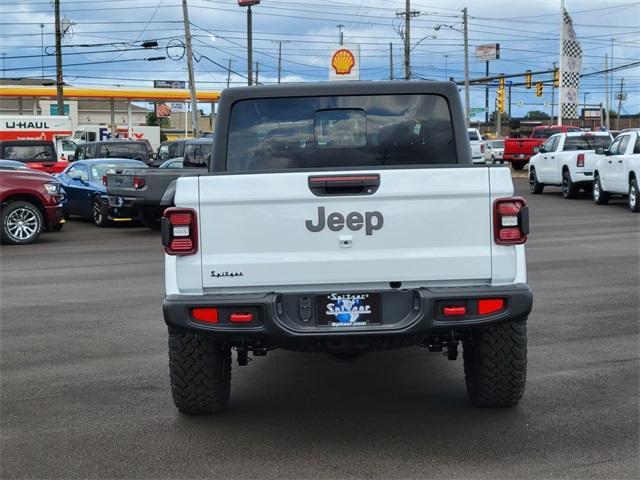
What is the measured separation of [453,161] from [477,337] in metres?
1.30

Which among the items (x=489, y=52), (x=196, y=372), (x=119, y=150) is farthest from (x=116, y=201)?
(x=489, y=52)

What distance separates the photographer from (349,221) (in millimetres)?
5176

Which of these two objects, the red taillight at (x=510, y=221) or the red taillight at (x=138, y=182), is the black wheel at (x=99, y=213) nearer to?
the red taillight at (x=138, y=182)

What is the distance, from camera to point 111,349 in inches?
313

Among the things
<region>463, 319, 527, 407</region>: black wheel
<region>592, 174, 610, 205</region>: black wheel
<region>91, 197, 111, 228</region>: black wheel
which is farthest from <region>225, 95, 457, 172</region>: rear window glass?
<region>592, 174, 610, 205</region>: black wheel

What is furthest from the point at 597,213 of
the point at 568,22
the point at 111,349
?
the point at 568,22

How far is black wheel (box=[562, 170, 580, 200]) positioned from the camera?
2603 cm

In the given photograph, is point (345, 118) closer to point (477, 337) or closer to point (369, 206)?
point (369, 206)

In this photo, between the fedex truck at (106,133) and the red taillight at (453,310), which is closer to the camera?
the red taillight at (453,310)

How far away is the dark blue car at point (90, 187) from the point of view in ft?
66.1

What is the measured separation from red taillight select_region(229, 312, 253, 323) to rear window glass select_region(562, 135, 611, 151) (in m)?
22.6

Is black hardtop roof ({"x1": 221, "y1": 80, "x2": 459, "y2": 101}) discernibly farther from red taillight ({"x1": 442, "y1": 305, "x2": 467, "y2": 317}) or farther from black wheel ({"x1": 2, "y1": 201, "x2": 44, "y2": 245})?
black wheel ({"x1": 2, "y1": 201, "x2": 44, "y2": 245})

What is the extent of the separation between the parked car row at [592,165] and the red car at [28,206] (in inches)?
468

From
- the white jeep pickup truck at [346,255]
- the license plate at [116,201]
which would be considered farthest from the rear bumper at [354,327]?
the license plate at [116,201]
